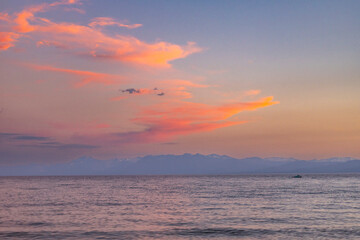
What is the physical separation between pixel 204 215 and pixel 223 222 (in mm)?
6926

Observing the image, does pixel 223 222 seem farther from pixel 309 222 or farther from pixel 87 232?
pixel 87 232

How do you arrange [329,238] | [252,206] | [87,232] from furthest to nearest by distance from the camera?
[252,206]
[87,232]
[329,238]

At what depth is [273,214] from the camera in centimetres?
5581

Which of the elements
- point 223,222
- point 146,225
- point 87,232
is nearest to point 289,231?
point 223,222

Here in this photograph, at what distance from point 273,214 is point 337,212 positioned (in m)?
11.1

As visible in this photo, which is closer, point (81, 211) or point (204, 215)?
point (204, 215)

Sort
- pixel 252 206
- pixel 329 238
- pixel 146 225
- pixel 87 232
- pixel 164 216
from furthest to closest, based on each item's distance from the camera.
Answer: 1. pixel 252 206
2. pixel 164 216
3. pixel 146 225
4. pixel 87 232
5. pixel 329 238

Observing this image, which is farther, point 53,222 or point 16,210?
point 16,210

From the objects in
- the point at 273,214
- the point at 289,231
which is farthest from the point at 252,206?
the point at 289,231

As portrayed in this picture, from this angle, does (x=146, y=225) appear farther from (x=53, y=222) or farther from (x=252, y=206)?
(x=252, y=206)

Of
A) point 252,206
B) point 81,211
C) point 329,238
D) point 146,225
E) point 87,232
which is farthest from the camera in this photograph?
point 252,206

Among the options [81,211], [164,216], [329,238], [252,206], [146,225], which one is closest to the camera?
[329,238]

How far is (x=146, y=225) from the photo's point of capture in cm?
4684

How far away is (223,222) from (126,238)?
1487 cm
